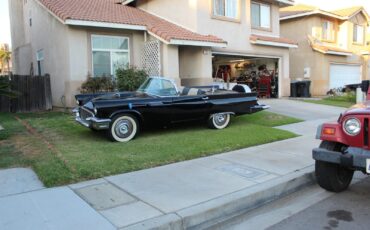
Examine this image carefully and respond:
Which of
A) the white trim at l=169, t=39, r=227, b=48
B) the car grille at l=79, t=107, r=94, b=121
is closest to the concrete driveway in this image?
the white trim at l=169, t=39, r=227, b=48

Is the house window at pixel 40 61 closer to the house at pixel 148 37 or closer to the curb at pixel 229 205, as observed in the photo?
the house at pixel 148 37

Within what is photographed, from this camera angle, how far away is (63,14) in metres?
12.4

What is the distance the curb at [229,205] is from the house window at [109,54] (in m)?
9.67

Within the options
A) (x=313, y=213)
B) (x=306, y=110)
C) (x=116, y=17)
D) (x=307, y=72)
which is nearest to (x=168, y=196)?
(x=313, y=213)

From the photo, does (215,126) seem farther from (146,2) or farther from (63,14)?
(146,2)

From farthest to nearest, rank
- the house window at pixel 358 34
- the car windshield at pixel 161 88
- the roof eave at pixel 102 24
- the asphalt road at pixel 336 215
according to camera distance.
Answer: the house window at pixel 358 34, the roof eave at pixel 102 24, the car windshield at pixel 161 88, the asphalt road at pixel 336 215

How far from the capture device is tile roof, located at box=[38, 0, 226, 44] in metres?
12.9

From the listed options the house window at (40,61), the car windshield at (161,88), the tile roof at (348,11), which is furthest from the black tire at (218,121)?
the tile roof at (348,11)

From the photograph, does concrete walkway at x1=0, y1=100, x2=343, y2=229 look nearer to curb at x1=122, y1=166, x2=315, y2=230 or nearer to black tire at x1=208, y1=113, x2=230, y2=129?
curb at x1=122, y1=166, x2=315, y2=230

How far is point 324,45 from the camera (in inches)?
907

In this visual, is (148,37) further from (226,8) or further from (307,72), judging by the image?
(307,72)

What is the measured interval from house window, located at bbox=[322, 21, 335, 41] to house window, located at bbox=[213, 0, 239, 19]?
9710 mm

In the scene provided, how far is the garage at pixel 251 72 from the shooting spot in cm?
1912

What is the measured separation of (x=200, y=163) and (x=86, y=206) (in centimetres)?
251
